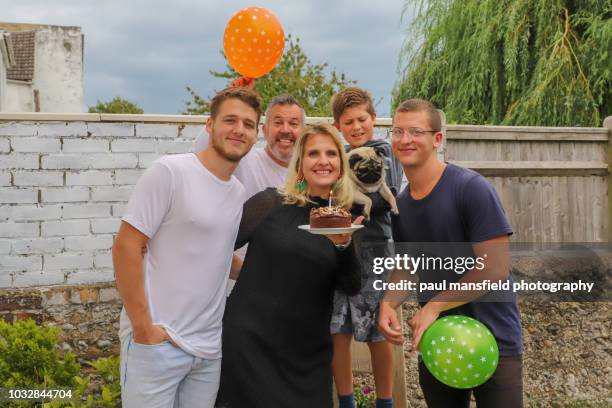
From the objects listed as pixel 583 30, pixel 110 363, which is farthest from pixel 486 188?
pixel 583 30

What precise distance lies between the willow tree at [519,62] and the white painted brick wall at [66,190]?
693 centimetres

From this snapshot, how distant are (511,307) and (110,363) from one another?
3534mm

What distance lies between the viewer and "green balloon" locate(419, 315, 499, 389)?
2.81m

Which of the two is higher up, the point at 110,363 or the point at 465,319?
the point at 465,319

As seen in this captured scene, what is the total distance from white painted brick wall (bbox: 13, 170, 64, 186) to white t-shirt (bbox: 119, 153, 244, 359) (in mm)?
3632

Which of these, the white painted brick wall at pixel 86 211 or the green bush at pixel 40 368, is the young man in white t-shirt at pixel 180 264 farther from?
the white painted brick wall at pixel 86 211

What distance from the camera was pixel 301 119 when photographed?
12.8 ft

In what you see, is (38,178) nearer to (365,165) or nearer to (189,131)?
(189,131)

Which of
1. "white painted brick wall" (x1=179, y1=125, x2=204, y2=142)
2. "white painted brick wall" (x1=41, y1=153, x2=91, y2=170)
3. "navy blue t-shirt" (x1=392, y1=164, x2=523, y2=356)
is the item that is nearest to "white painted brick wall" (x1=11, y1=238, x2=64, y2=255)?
"white painted brick wall" (x1=41, y1=153, x2=91, y2=170)

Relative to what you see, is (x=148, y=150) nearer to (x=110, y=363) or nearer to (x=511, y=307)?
(x=110, y=363)

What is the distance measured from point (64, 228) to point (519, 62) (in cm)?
857

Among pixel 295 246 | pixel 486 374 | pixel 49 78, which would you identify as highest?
pixel 49 78

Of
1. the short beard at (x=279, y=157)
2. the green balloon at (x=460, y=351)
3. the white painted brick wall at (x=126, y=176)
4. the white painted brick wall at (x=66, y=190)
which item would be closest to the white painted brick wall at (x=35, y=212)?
the white painted brick wall at (x=66, y=190)

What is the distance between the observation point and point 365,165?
3.78m
